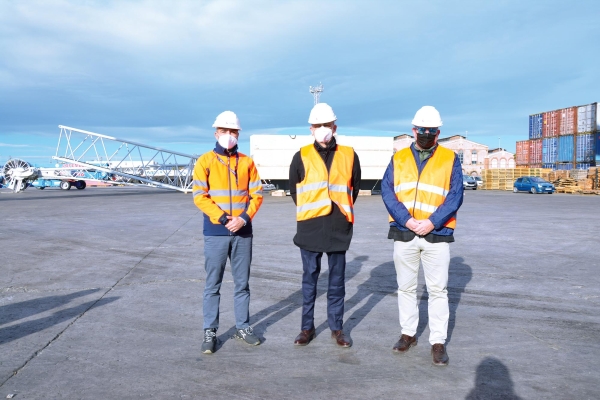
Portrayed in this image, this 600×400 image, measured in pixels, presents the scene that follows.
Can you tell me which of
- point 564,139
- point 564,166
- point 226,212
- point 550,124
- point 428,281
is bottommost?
point 428,281

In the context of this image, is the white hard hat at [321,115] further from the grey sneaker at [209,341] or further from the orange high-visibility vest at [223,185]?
the grey sneaker at [209,341]

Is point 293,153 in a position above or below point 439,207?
above

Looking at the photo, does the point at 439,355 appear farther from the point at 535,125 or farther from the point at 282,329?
the point at 535,125

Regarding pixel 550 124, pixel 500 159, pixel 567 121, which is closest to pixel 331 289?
pixel 567 121

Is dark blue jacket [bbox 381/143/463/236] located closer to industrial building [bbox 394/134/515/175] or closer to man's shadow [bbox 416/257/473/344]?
man's shadow [bbox 416/257/473/344]

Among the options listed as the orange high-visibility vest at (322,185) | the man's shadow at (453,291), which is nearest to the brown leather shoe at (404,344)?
the man's shadow at (453,291)

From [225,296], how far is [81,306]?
1.65 m

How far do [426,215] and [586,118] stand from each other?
3893 cm

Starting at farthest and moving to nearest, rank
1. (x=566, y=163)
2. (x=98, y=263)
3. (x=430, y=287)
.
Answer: (x=566, y=163)
(x=98, y=263)
(x=430, y=287)

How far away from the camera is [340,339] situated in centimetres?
429

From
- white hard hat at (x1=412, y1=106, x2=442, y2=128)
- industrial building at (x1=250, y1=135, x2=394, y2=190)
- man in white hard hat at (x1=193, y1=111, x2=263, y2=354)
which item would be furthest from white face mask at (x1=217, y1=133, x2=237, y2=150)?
industrial building at (x1=250, y1=135, x2=394, y2=190)

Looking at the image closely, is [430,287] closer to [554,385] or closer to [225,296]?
[554,385]

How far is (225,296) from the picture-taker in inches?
240

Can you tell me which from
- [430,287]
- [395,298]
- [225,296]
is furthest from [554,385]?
[225,296]
